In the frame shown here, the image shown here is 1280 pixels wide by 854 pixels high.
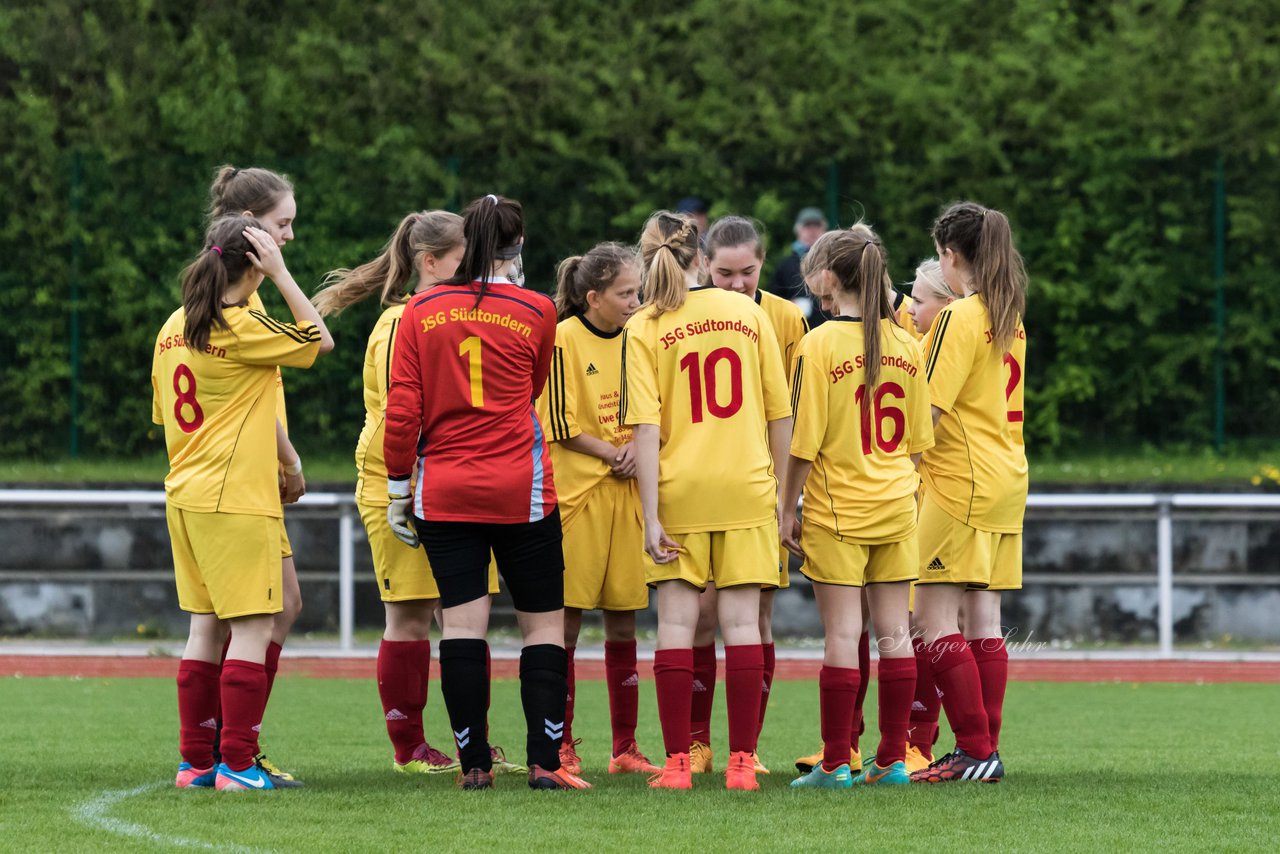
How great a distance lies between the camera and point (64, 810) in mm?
5910

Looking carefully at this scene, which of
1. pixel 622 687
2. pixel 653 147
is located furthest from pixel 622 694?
pixel 653 147

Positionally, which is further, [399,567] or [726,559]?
[399,567]

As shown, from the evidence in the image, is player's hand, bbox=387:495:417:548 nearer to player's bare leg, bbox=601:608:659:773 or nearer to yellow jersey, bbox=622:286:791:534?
yellow jersey, bbox=622:286:791:534

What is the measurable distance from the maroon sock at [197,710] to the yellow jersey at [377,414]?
0.96m

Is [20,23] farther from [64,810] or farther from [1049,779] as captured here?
[1049,779]

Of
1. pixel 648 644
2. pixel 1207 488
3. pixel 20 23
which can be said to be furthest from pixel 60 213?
pixel 1207 488

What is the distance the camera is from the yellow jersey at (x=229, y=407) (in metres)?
6.32

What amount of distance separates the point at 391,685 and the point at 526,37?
945 centimetres

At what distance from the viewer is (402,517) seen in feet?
20.3

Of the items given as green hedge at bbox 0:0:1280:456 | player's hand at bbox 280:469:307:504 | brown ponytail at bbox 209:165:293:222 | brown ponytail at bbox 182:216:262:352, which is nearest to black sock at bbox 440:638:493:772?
player's hand at bbox 280:469:307:504

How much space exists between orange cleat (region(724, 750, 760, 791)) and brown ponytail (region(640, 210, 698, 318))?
1.62m

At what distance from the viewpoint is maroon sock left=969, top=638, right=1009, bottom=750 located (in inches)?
266

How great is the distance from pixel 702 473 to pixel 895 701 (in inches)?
43.3

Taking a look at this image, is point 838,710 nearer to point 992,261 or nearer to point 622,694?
point 622,694
